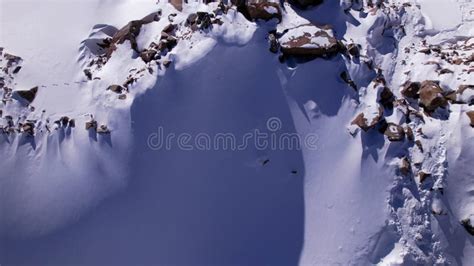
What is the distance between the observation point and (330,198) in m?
5.94

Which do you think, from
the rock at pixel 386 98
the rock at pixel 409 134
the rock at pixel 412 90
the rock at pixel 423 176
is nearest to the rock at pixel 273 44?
the rock at pixel 386 98

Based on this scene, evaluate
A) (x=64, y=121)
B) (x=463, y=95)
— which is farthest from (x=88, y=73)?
(x=463, y=95)

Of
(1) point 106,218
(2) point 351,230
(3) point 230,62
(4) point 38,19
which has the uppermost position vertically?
(4) point 38,19

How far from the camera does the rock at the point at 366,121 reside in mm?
6055

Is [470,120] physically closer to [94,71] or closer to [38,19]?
[94,71]

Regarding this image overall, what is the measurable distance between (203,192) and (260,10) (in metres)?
2.84

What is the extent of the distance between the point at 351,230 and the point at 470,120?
2.24 m

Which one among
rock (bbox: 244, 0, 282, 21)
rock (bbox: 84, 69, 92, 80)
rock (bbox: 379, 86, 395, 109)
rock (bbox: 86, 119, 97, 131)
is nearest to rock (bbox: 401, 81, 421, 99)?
rock (bbox: 379, 86, 395, 109)

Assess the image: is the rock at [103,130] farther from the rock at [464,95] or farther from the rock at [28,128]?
the rock at [464,95]

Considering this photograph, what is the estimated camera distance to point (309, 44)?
6.39 m

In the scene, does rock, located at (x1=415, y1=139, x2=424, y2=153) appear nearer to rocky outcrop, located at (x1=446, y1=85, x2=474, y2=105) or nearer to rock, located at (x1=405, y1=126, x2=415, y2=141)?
rock, located at (x1=405, y1=126, x2=415, y2=141)

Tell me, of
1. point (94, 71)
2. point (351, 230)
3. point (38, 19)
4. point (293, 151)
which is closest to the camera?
point (351, 230)

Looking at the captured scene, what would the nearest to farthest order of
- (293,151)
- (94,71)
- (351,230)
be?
(351,230), (293,151), (94,71)

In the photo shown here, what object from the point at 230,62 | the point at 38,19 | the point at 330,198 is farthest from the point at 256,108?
the point at 38,19
